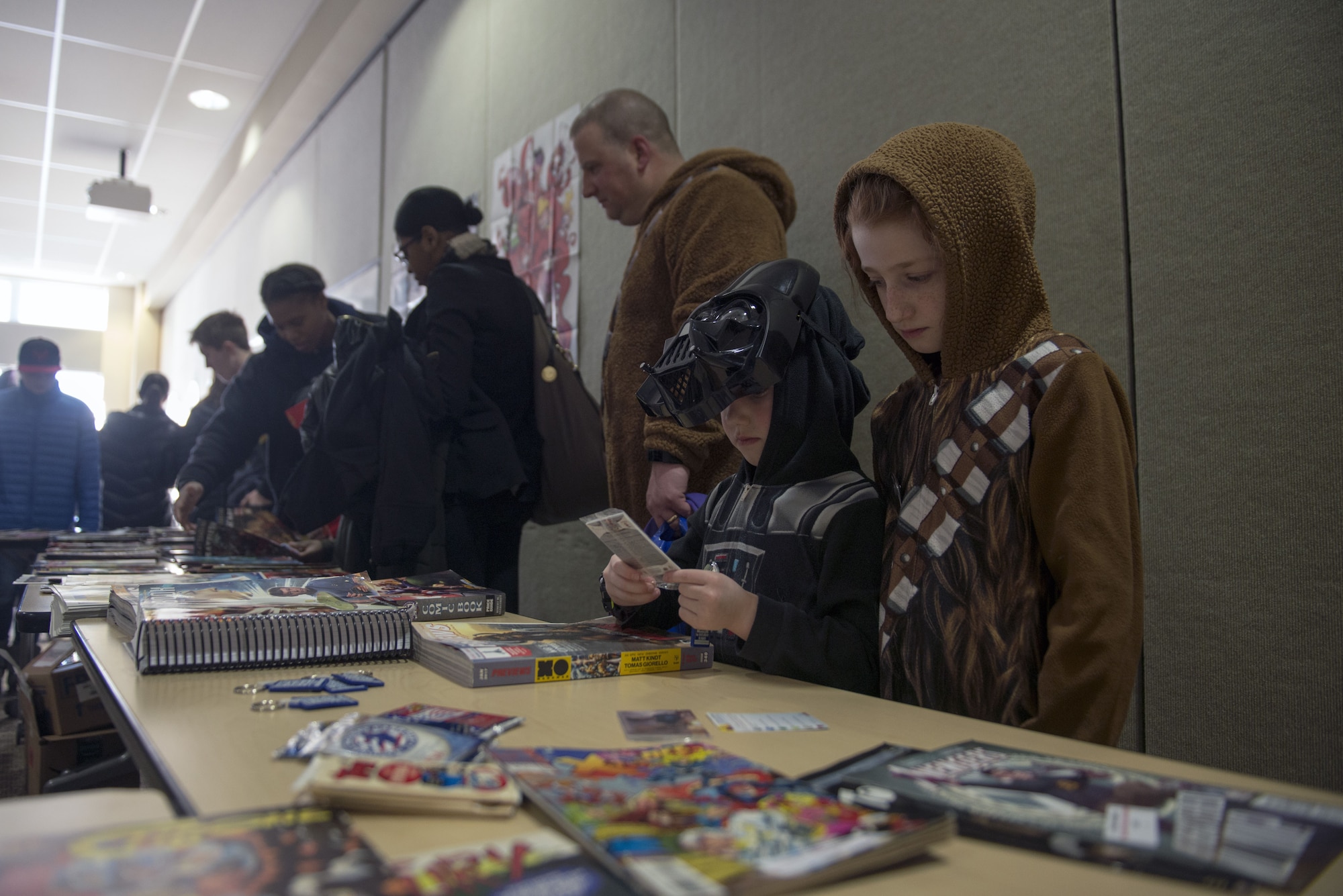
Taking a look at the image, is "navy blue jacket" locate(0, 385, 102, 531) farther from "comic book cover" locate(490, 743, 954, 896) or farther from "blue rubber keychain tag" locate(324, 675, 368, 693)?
"comic book cover" locate(490, 743, 954, 896)

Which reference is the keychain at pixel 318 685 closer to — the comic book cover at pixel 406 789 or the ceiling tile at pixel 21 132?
the comic book cover at pixel 406 789

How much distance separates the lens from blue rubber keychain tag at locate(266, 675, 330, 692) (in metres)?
0.96

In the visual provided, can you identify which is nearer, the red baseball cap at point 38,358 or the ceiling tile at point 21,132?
the red baseball cap at point 38,358

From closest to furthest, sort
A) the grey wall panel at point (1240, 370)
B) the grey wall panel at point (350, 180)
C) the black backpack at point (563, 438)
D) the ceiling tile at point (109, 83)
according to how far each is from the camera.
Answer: the grey wall panel at point (1240, 370), the black backpack at point (563, 438), the grey wall panel at point (350, 180), the ceiling tile at point (109, 83)

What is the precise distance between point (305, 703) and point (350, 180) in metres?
5.26

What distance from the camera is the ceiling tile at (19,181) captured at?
7082 mm

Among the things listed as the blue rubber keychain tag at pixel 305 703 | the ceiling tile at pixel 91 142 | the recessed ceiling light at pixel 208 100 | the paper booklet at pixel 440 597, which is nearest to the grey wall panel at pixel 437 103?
the recessed ceiling light at pixel 208 100

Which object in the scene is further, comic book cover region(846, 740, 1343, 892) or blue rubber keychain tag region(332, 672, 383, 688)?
blue rubber keychain tag region(332, 672, 383, 688)

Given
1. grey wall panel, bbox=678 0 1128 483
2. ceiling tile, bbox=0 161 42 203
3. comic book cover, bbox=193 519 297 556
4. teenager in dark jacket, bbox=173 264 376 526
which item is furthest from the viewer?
ceiling tile, bbox=0 161 42 203

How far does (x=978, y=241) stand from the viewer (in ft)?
3.81

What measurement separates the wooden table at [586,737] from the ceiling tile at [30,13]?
16.3ft

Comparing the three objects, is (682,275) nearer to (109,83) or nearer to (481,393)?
(481,393)

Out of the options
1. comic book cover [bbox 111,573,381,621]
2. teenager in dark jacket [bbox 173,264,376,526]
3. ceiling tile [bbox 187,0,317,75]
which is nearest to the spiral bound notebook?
comic book cover [bbox 111,573,381,621]

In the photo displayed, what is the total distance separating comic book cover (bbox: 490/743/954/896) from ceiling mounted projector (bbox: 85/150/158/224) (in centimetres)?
770
